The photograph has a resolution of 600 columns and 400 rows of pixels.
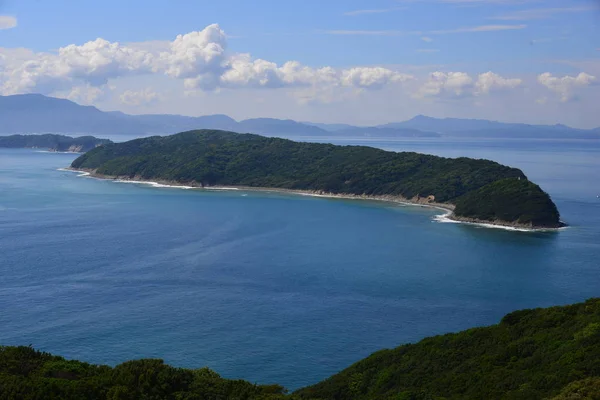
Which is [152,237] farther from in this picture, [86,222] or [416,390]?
[416,390]

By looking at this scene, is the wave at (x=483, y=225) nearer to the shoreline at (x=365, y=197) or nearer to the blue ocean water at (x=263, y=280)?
the shoreline at (x=365, y=197)

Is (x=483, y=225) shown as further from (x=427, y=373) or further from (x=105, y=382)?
(x=105, y=382)

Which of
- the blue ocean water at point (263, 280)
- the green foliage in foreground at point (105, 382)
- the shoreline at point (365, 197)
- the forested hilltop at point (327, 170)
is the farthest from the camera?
the forested hilltop at point (327, 170)

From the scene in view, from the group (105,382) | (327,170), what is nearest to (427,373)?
(105,382)

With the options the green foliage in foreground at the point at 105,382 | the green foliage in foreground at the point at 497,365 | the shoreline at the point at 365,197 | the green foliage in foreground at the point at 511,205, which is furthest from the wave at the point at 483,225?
the green foliage in foreground at the point at 105,382

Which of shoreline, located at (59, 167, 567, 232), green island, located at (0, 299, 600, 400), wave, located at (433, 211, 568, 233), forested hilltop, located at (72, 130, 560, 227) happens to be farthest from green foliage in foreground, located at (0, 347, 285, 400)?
forested hilltop, located at (72, 130, 560, 227)
